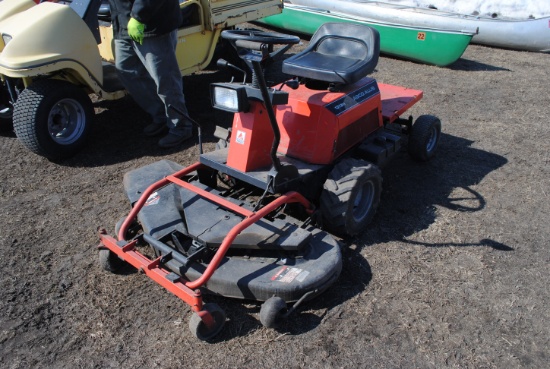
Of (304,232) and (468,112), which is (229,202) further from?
(468,112)

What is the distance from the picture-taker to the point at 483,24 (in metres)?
8.40

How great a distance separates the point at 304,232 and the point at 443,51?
534cm

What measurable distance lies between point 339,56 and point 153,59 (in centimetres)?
169

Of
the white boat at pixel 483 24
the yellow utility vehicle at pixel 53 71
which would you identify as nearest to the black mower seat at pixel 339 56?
the yellow utility vehicle at pixel 53 71

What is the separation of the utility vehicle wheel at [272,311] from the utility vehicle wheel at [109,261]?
3.30ft

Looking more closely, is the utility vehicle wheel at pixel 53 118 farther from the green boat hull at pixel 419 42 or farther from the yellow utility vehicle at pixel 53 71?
the green boat hull at pixel 419 42

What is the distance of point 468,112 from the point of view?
5.80 meters

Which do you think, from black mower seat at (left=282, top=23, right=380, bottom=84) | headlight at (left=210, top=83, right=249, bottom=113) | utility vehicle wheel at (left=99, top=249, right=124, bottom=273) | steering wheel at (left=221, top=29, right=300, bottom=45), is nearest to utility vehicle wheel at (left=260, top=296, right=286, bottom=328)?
utility vehicle wheel at (left=99, top=249, right=124, bottom=273)

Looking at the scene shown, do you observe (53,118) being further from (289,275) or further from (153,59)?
(289,275)

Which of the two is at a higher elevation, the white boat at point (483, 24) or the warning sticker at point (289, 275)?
the warning sticker at point (289, 275)

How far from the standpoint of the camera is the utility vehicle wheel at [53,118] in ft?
14.1

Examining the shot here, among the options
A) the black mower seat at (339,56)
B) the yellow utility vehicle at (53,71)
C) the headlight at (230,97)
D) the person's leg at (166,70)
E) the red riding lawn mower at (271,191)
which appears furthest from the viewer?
the person's leg at (166,70)

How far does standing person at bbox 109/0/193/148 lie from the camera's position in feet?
14.3

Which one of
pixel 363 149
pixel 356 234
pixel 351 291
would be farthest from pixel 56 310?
pixel 363 149
